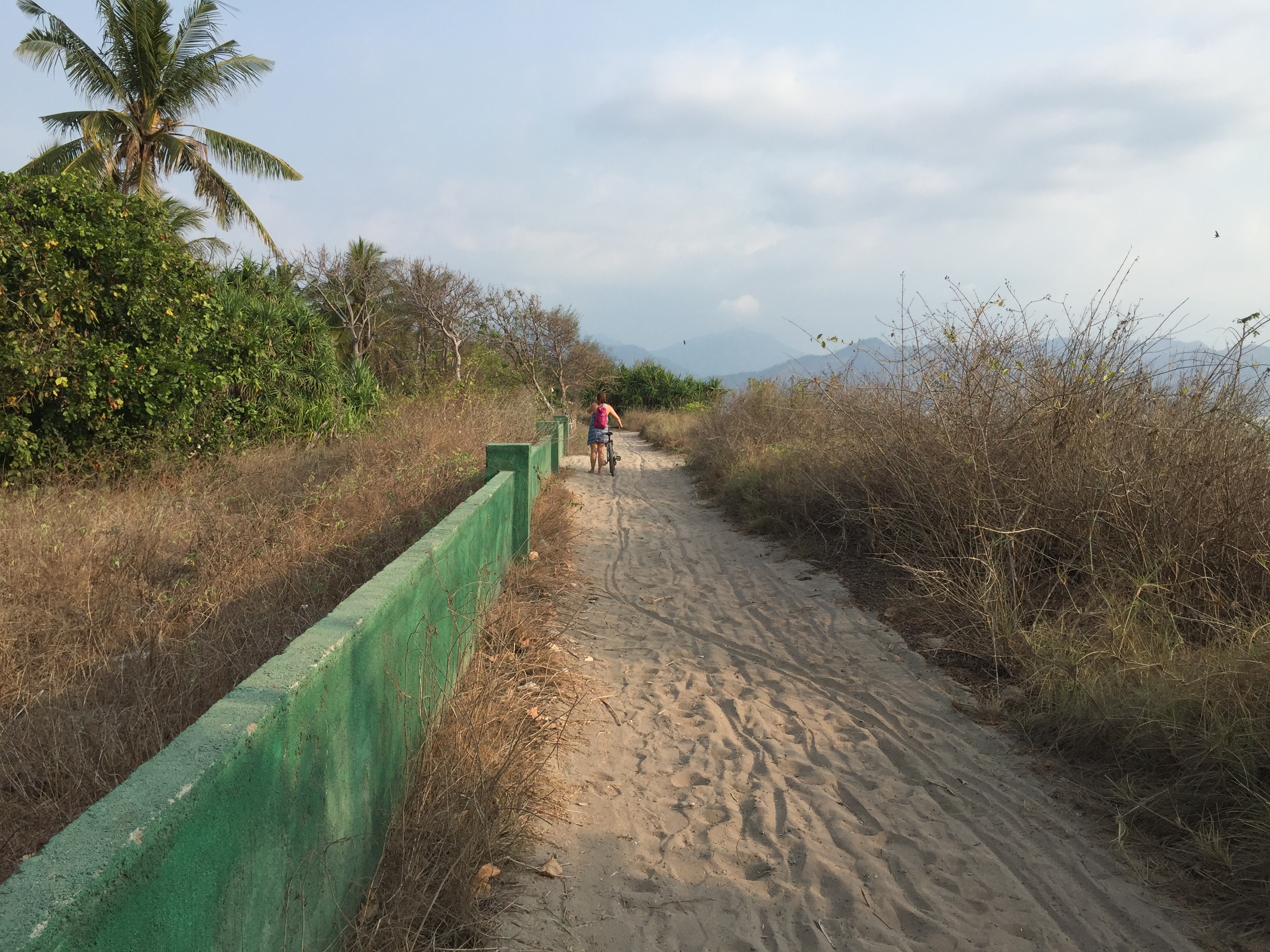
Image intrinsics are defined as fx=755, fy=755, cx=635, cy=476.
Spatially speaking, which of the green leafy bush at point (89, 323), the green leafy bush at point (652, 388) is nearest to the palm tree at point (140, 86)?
the green leafy bush at point (89, 323)

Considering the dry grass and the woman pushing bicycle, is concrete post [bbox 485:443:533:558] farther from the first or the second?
the woman pushing bicycle

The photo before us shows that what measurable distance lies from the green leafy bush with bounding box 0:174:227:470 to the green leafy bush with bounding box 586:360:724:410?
30161 millimetres

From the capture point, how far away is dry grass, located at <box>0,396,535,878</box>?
300 centimetres

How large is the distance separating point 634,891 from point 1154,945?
6.03ft

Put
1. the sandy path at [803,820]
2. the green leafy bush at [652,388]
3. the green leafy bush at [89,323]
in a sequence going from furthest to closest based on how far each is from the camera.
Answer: the green leafy bush at [652,388] < the green leafy bush at [89,323] < the sandy path at [803,820]

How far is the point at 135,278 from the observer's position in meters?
7.89

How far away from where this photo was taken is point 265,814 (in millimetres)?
1700

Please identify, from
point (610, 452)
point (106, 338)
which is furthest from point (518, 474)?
point (610, 452)

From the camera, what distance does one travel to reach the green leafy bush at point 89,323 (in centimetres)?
694

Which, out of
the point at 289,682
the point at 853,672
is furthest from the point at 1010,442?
the point at 289,682

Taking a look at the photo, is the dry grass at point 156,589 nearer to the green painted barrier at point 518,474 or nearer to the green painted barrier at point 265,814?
the green painted barrier at point 518,474

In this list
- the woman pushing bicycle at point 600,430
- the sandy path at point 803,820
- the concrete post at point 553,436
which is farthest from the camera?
the woman pushing bicycle at point 600,430


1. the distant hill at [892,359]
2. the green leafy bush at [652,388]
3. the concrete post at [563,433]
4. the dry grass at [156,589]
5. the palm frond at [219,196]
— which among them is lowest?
the dry grass at [156,589]

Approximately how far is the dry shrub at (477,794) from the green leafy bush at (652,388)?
110 feet
